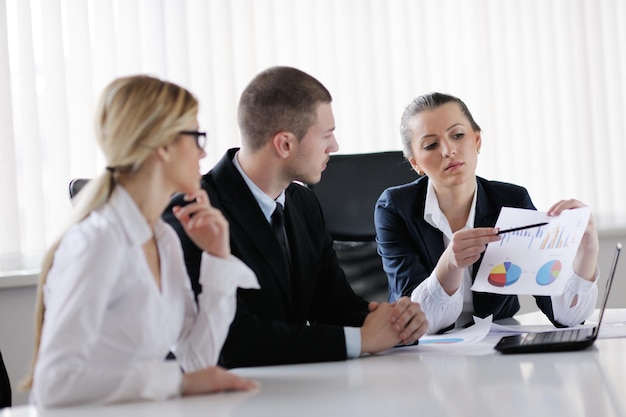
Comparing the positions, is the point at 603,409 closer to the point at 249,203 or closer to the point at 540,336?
the point at 540,336

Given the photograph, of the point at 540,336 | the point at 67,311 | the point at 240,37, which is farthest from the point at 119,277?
the point at 240,37

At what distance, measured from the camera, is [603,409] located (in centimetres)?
114

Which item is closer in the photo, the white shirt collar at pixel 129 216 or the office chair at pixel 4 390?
the white shirt collar at pixel 129 216

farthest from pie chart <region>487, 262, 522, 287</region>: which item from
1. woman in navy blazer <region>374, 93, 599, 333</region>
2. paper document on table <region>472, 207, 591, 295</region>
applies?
woman in navy blazer <region>374, 93, 599, 333</region>

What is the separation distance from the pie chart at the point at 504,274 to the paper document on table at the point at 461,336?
114 millimetres

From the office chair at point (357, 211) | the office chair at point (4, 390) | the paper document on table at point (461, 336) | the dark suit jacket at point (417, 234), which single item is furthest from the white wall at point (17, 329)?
the paper document on table at point (461, 336)

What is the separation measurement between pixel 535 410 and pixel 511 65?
3.16 metres

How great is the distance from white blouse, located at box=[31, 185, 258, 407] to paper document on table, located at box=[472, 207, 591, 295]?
749mm

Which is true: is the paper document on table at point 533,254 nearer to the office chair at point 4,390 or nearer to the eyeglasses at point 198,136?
the eyeglasses at point 198,136

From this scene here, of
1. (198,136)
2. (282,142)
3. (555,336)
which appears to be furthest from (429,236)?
(198,136)

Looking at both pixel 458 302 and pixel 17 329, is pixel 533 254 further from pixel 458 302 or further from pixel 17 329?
pixel 17 329

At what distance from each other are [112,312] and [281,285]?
68 centimetres

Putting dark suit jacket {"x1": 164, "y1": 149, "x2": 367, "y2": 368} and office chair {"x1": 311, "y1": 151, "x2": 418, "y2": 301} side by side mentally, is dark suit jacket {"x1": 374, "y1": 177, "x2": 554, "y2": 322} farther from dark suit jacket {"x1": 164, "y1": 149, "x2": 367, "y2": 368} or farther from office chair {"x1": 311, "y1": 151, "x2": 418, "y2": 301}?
dark suit jacket {"x1": 164, "y1": 149, "x2": 367, "y2": 368}

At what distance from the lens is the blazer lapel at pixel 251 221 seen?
6.29 feet
